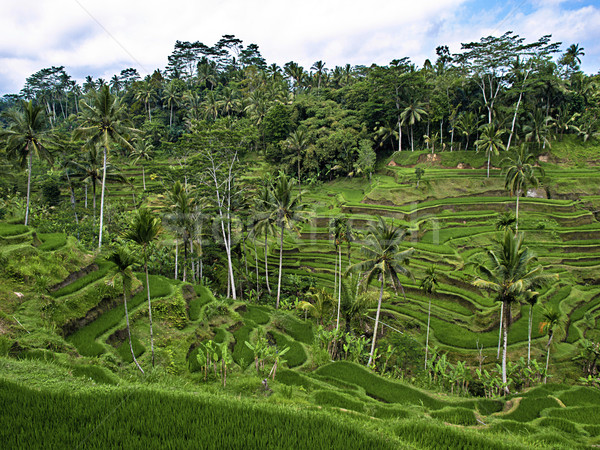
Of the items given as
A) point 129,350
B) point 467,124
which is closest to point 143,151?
point 129,350

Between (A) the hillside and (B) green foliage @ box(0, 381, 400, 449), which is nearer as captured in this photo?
(B) green foliage @ box(0, 381, 400, 449)

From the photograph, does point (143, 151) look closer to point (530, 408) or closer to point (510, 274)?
point (510, 274)

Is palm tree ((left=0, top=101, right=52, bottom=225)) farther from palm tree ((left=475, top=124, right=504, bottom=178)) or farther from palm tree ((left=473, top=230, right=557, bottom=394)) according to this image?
palm tree ((left=475, top=124, right=504, bottom=178))

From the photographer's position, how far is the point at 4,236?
14484mm

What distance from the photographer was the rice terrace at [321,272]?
646cm

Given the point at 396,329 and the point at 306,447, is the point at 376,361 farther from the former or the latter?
the point at 306,447

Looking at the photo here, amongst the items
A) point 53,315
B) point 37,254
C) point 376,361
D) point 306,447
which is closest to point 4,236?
point 37,254

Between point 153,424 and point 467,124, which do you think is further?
point 467,124

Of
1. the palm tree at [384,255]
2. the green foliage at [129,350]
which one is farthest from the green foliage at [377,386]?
the green foliage at [129,350]

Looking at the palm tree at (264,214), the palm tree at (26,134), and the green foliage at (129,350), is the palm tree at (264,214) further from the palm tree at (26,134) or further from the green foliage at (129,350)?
the palm tree at (26,134)

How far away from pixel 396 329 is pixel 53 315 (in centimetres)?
1987

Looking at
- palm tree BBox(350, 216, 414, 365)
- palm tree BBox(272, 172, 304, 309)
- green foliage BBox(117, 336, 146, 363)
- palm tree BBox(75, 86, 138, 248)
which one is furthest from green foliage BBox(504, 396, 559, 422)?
palm tree BBox(75, 86, 138, 248)

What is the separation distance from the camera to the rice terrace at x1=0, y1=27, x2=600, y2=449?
21.2 ft

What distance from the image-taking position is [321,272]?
1264 inches
